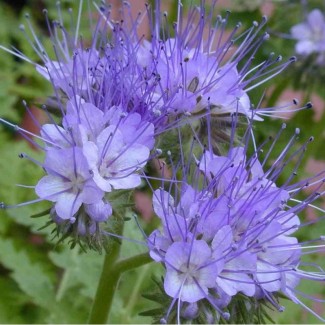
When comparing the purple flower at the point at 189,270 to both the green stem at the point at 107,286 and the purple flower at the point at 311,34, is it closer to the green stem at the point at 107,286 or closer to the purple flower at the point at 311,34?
the green stem at the point at 107,286

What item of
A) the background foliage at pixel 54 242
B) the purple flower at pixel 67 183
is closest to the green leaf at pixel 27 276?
the background foliage at pixel 54 242

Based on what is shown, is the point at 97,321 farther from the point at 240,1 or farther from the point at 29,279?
the point at 240,1

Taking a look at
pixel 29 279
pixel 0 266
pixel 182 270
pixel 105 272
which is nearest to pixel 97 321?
pixel 105 272

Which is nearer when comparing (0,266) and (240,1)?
(240,1)

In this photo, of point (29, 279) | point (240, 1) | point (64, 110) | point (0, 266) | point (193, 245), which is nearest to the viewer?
point (193, 245)

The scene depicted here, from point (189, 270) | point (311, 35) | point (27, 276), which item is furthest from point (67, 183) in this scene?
point (311, 35)

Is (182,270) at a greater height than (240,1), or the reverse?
(240,1)

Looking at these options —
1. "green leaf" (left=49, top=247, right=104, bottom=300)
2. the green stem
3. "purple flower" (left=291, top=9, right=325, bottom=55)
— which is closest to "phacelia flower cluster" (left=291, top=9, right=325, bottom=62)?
"purple flower" (left=291, top=9, right=325, bottom=55)
